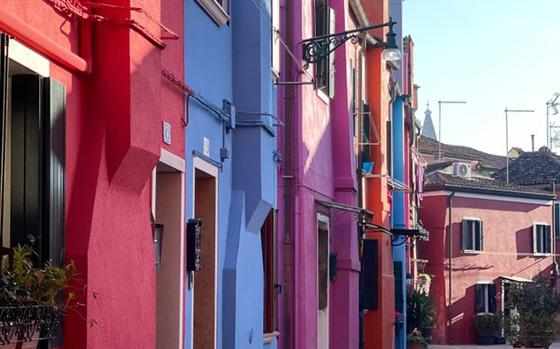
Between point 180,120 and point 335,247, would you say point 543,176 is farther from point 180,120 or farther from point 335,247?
point 180,120

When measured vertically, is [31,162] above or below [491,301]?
above

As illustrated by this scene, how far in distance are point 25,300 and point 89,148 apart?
6.88 ft

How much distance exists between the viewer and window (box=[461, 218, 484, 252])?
165 ft

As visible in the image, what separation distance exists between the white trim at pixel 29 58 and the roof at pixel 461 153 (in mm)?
53717

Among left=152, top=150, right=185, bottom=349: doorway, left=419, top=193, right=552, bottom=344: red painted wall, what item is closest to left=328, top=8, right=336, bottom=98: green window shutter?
left=152, top=150, right=185, bottom=349: doorway

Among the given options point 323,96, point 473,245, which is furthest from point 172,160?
point 473,245

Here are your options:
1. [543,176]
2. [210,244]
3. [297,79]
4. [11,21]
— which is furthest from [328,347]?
[543,176]

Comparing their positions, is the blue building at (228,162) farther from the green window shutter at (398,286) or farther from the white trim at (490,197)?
the white trim at (490,197)

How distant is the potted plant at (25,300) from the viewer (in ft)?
19.4

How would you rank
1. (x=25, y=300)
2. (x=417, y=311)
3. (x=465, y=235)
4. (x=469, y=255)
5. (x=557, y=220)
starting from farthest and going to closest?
(x=557, y=220), (x=469, y=255), (x=465, y=235), (x=417, y=311), (x=25, y=300)

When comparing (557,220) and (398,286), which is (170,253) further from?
(557,220)

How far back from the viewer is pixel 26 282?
6.06 meters

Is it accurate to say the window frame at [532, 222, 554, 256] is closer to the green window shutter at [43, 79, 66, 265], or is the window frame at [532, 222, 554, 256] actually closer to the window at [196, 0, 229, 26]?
the window at [196, 0, 229, 26]

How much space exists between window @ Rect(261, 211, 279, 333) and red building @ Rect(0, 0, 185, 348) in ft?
18.7
